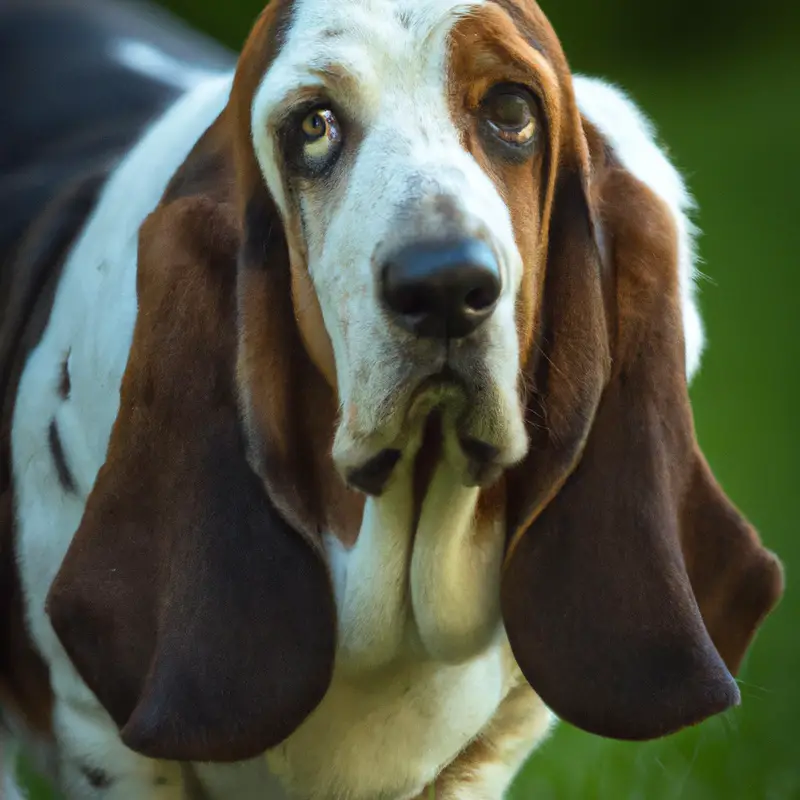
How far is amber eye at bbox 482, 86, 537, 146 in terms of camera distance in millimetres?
2387

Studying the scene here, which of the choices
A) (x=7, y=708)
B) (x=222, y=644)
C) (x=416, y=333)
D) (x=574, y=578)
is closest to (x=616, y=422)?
(x=574, y=578)

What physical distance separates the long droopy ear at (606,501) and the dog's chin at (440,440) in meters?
0.14

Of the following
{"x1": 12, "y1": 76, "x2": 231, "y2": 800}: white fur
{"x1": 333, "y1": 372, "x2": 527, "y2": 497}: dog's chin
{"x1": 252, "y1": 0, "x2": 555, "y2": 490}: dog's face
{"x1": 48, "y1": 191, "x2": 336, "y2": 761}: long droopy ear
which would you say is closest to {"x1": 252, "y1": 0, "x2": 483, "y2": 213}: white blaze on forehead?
{"x1": 252, "y1": 0, "x2": 555, "y2": 490}: dog's face

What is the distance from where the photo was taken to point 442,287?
2.12m

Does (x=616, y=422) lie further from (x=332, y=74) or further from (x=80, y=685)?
(x=80, y=685)

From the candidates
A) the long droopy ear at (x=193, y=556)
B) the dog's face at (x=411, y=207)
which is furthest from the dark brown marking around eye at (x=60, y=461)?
the dog's face at (x=411, y=207)

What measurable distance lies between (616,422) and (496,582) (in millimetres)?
311

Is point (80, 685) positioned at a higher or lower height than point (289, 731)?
lower

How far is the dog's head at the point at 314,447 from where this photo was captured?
2.42 meters

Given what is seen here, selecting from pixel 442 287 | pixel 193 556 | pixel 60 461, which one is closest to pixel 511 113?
pixel 442 287

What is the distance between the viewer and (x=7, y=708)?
3.09m

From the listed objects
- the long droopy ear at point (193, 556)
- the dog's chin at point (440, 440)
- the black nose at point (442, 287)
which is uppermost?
the black nose at point (442, 287)

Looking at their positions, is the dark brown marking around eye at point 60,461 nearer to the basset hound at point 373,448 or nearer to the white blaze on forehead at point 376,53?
the basset hound at point 373,448

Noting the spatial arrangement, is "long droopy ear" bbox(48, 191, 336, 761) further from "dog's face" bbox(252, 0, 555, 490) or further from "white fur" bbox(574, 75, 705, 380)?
"white fur" bbox(574, 75, 705, 380)
